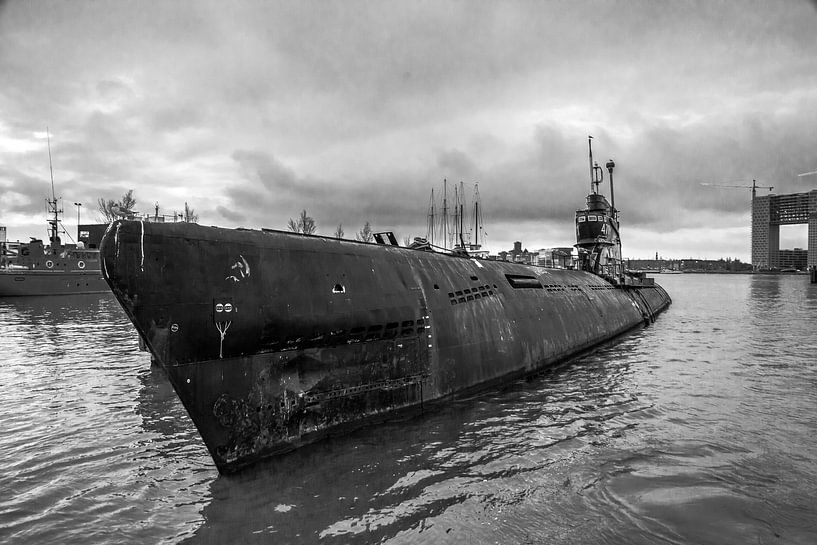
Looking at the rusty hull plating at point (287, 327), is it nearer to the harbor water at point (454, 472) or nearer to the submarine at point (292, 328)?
the submarine at point (292, 328)

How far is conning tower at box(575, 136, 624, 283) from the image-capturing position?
23.1m

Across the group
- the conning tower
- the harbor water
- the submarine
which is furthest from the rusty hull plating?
the conning tower

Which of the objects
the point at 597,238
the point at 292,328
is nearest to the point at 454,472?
the point at 292,328

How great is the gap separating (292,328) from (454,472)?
9.27ft

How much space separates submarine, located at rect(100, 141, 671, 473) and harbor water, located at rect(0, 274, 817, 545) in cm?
47

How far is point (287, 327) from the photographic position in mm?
6145

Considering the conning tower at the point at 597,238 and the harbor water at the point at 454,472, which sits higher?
the conning tower at the point at 597,238

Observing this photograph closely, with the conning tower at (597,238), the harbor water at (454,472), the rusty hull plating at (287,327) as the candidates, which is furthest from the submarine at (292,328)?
the conning tower at (597,238)

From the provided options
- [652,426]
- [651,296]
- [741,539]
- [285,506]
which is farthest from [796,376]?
[651,296]

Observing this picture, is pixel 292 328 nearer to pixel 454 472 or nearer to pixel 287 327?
pixel 287 327

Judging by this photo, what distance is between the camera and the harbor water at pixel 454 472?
4539mm

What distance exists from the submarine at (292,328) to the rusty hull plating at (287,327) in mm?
15

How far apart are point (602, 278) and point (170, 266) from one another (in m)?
20.0

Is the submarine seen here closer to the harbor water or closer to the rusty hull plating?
the rusty hull plating
